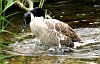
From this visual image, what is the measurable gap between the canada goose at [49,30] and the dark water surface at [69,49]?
201 mm

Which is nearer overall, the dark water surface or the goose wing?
the dark water surface

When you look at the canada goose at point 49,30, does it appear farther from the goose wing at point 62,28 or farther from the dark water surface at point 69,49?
the dark water surface at point 69,49

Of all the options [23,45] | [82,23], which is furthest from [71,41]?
[82,23]

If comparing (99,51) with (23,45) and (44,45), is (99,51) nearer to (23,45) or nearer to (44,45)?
(44,45)

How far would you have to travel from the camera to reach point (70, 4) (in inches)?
490

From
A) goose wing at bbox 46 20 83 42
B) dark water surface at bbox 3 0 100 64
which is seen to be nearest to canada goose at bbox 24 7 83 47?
Result: goose wing at bbox 46 20 83 42

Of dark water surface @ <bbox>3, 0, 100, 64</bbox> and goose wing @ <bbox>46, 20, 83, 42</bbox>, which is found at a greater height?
goose wing @ <bbox>46, 20, 83, 42</bbox>

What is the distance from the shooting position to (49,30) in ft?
21.3

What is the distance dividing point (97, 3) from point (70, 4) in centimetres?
104

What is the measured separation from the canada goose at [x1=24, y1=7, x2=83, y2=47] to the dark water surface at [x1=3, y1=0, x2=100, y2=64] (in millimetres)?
201

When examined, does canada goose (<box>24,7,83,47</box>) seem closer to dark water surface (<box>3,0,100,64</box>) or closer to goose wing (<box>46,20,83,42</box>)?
goose wing (<box>46,20,83,42</box>)

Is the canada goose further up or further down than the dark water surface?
further up

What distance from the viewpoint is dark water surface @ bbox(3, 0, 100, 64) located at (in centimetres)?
572

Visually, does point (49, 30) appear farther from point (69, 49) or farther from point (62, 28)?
point (69, 49)
